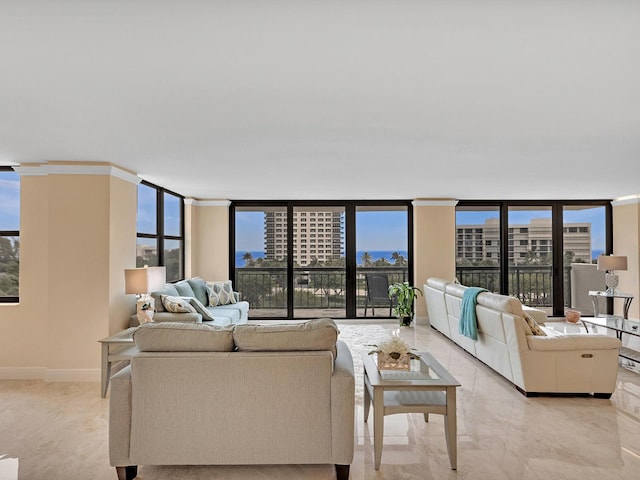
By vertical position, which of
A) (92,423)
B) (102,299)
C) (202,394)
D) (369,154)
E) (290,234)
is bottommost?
(92,423)

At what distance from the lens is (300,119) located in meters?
3.07

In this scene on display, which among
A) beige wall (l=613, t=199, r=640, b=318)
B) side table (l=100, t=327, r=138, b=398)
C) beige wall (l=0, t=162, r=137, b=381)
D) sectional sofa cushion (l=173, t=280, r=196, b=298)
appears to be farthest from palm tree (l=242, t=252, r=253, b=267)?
beige wall (l=613, t=199, r=640, b=318)

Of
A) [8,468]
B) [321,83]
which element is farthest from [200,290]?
[321,83]

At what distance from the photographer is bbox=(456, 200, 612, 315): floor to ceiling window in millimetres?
8102

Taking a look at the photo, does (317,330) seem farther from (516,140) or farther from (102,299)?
(102,299)

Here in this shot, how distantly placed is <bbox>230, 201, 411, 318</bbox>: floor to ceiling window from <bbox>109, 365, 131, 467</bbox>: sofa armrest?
5.46 m

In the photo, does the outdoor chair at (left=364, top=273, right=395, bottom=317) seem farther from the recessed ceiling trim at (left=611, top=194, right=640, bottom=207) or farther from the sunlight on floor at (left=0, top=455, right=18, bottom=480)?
the sunlight on floor at (left=0, top=455, right=18, bottom=480)

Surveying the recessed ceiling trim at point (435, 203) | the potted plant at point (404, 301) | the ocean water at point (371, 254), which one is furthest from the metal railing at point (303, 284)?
the recessed ceiling trim at point (435, 203)

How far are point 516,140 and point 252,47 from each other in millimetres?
2655

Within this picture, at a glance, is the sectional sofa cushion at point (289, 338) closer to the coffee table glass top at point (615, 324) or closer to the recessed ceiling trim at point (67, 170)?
the recessed ceiling trim at point (67, 170)

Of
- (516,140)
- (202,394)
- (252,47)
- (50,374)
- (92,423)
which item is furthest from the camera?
(50,374)

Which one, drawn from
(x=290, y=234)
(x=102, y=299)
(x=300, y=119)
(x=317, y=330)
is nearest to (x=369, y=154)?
(x=300, y=119)

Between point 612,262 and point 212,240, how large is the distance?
22.9 feet

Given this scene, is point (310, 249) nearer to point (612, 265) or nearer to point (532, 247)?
point (532, 247)
